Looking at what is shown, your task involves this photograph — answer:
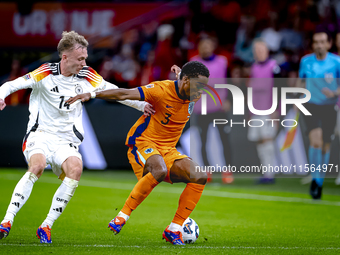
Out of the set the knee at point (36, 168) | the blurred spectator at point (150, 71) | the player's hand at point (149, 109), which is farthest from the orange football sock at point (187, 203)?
the blurred spectator at point (150, 71)

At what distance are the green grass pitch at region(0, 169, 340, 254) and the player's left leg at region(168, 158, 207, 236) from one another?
→ 26 centimetres

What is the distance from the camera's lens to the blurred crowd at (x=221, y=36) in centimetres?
1247

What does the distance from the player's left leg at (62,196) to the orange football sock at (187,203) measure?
1.02m

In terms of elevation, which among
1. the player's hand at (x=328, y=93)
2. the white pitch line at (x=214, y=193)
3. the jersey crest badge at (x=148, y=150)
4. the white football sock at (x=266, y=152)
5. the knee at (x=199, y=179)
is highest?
the player's hand at (x=328, y=93)

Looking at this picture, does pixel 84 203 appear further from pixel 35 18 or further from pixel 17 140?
pixel 35 18

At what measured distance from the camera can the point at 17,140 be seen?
1127cm

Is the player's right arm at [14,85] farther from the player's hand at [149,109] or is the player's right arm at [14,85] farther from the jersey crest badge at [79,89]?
the player's hand at [149,109]

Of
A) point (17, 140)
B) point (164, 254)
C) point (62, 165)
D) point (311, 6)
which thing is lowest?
point (17, 140)

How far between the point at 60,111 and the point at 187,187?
1.46 metres

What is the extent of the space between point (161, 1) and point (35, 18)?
11.8 feet

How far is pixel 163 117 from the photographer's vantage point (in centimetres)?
537

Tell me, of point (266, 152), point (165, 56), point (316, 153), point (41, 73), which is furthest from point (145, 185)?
point (165, 56)

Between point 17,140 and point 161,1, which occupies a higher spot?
point 161,1

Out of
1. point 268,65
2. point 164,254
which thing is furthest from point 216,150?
point 164,254
